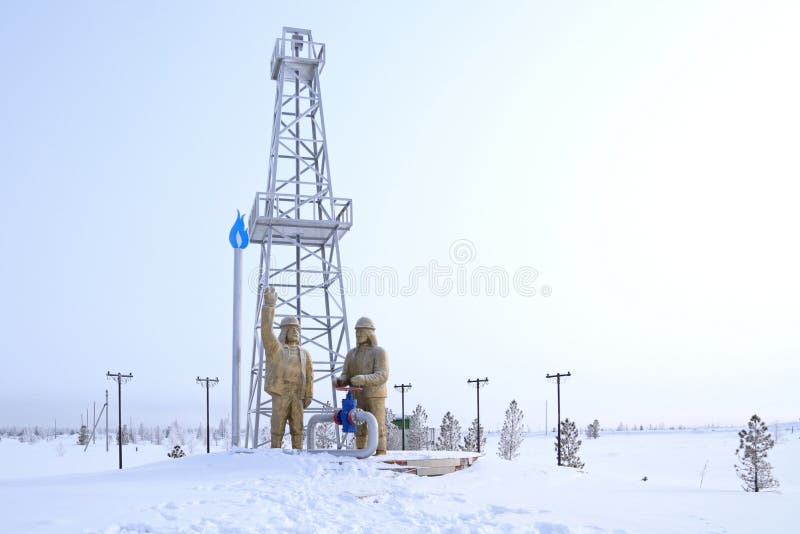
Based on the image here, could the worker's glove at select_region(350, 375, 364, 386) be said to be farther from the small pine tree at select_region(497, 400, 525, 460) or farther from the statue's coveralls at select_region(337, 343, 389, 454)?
the small pine tree at select_region(497, 400, 525, 460)

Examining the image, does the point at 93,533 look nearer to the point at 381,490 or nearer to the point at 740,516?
the point at 381,490

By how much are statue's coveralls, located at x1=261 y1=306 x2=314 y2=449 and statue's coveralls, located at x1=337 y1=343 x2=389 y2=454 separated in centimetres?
77

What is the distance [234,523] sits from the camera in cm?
776

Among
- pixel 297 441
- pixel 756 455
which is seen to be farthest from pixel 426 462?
pixel 756 455

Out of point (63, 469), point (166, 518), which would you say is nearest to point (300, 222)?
point (166, 518)

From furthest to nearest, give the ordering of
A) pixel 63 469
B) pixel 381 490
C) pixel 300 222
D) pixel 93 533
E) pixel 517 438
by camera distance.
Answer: pixel 517 438 < pixel 63 469 < pixel 300 222 < pixel 381 490 < pixel 93 533

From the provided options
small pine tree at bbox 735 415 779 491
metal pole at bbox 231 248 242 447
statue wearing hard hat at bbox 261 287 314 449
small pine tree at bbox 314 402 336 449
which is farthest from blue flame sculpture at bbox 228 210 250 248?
small pine tree at bbox 735 415 779 491

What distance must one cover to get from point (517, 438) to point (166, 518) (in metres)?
44.5

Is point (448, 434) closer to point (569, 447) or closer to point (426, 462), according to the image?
point (569, 447)

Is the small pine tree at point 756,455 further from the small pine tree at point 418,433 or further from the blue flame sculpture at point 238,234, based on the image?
the blue flame sculpture at point 238,234

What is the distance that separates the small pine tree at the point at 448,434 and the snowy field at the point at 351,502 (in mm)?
33203

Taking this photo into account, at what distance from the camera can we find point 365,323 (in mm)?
15016

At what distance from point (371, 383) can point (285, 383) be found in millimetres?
1744

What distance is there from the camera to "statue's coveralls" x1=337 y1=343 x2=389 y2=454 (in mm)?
14352
